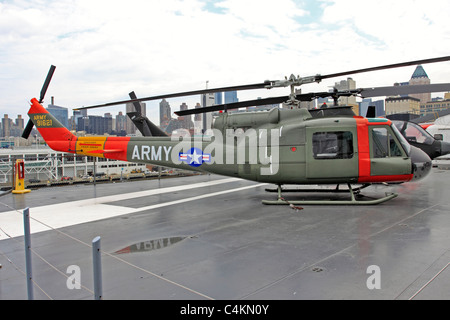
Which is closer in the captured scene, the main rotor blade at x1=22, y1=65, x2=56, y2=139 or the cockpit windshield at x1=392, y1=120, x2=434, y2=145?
the main rotor blade at x1=22, y1=65, x2=56, y2=139

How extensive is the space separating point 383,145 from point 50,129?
10.6 m

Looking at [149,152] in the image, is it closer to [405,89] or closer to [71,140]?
[71,140]

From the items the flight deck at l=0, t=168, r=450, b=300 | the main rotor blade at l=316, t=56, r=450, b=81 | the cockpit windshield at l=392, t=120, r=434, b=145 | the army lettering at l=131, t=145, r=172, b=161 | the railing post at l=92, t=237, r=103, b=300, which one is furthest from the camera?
the cockpit windshield at l=392, t=120, r=434, b=145

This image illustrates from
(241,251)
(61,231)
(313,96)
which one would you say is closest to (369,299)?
(241,251)

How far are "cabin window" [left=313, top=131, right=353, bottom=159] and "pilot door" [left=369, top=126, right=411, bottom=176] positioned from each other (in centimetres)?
60

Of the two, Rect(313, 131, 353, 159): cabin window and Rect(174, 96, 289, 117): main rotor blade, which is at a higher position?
Rect(174, 96, 289, 117): main rotor blade

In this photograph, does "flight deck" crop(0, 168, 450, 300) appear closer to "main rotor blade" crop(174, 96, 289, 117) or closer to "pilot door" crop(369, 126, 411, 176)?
"pilot door" crop(369, 126, 411, 176)

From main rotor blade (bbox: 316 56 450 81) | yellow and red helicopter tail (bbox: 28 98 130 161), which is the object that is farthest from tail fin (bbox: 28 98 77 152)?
main rotor blade (bbox: 316 56 450 81)

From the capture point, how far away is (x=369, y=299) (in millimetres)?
3055

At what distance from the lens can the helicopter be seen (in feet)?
26.6

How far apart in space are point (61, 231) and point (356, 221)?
598 cm

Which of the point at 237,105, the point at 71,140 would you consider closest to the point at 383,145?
the point at 237,105

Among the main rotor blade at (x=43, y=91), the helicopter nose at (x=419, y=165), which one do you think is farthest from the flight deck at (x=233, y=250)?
the main rotor blade at (x=43, y=91)

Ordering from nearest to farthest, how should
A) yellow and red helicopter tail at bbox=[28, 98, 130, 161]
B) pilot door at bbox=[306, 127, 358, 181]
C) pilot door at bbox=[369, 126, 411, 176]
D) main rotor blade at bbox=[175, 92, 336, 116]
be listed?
pilot door at bbox=[369, 126, 411, 176] < pilot door at bbox=[306, 127, 358, 181] < main rotor blade at bbox=[175, 92, 336, 116] < yellow and red helicopter tail at bbox=[28, 98, 130, 161]
